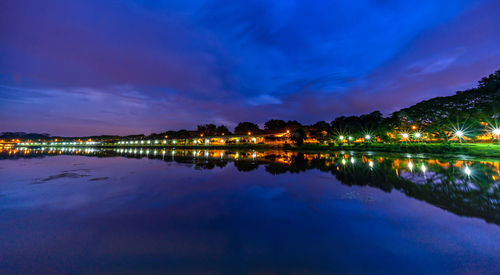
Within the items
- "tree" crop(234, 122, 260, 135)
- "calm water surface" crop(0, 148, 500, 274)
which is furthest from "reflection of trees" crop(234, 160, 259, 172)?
"tree" crop(234, 122, 260, 135)

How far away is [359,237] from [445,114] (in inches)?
1850

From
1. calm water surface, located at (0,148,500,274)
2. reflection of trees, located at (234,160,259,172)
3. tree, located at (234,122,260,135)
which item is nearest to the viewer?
calm water surface, located at (0,148,500,274)

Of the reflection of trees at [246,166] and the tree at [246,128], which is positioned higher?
the tree at [246,128]

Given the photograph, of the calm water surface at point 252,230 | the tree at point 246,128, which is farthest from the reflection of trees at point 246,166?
the tree at point 246,128

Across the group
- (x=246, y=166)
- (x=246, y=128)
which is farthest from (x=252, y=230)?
(x=246, y=128)

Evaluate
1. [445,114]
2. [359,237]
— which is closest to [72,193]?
[359,237]

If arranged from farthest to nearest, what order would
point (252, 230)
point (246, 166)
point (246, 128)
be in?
1. point (246, 128)
2. point (246, 166)
3. point (252, 230)

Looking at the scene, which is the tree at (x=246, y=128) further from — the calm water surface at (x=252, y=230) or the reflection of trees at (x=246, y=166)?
the calm water surface at (x=252, y=230)

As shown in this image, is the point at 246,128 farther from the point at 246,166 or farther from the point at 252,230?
the point at 252,230

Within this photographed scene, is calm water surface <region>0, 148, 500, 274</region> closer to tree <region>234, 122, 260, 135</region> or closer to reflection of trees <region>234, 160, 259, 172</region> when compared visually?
reflection of trees <region>234, 160, 259, 172</region>

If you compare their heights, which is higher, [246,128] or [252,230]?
[246,128]

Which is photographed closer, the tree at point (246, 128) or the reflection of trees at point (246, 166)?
the reflection of trees at point (246, 166)

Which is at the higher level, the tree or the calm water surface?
the tree

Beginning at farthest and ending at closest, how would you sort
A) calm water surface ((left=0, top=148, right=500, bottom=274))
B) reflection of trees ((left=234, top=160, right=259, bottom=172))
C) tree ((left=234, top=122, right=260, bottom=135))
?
tree ((left=234, top=122, right=260, bottom=135))
reflection of trees ((left=234, top=160, right=259, bottom=172))
calm water surface ((left=0, top=148, right=500, bottom=274))
